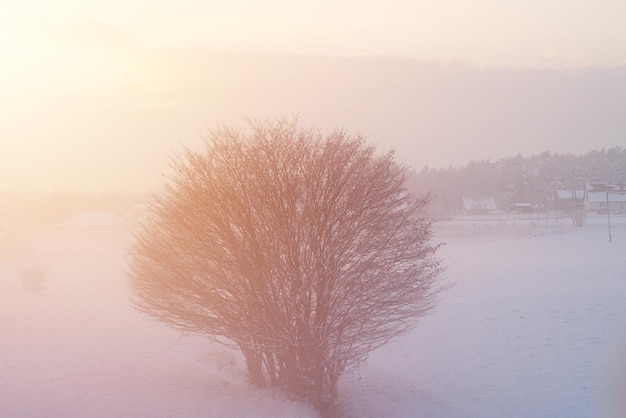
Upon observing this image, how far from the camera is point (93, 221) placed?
287ft

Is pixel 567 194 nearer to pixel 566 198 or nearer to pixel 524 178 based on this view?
pixel 566 198

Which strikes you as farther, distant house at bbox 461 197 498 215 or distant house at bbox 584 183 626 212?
distant house at bbox 461 197 498 215

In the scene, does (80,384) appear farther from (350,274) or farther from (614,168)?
(614,168)

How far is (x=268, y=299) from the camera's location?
739 inches

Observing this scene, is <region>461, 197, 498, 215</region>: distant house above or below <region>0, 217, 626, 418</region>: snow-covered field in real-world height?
above

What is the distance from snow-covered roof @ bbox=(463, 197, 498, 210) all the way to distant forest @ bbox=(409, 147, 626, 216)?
125cm

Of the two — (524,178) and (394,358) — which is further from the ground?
(524,178)

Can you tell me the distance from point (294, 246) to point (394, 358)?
41.7 ft

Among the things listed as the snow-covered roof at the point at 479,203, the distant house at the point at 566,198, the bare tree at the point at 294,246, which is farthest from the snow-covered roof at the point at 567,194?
the bare tree at the point at 294,246

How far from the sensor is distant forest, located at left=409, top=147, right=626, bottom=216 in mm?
92500

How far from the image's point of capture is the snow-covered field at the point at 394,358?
18.4m

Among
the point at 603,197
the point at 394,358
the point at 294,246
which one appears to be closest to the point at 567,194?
the point at 603,197

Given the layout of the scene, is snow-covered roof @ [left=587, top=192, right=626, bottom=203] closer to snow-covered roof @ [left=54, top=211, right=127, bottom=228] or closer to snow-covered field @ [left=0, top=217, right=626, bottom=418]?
snow-covered field @ [left=0, top=217, right=626, bottom=418]

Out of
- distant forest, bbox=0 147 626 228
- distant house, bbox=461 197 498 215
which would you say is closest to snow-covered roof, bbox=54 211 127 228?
distant forest, bbox=0 147 626 228
